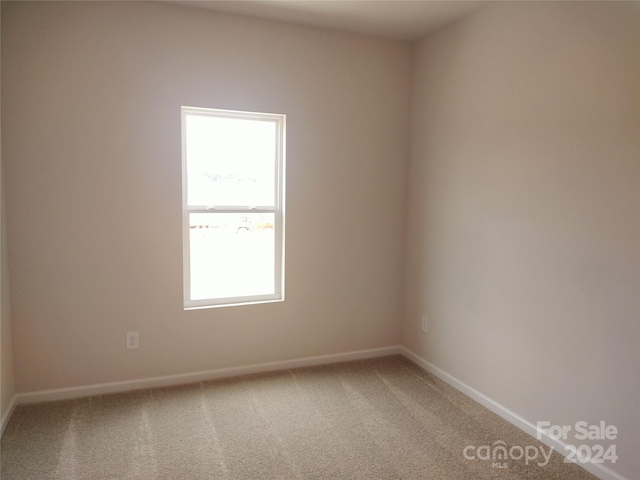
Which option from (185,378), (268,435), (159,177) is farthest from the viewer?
(185,378)

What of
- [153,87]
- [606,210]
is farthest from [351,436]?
[153,87]

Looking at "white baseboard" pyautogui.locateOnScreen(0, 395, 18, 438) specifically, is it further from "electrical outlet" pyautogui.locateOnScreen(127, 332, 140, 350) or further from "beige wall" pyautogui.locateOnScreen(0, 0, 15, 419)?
"electrical outlet" pyautogui.locateOnScreen(127, 332, 140, 350)

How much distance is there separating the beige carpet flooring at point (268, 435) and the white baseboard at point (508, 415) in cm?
4

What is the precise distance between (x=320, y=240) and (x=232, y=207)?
761 mm

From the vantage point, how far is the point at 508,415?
2.65 meters

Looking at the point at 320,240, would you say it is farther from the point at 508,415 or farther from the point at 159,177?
the point at 508,415

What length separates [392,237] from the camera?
3.66m

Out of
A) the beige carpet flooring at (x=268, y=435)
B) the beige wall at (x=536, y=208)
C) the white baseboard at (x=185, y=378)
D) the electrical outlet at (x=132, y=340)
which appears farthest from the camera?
the electrical outlet at (x=132, y=340)

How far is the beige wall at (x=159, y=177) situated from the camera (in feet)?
8.68

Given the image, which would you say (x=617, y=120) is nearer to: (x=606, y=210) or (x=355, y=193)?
(x=606, y=210)

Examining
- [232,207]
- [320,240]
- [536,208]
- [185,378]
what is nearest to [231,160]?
[232,207]

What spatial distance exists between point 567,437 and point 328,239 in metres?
2.06

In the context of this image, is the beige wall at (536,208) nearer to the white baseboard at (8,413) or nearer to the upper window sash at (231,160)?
the upper window sash at (231,160)

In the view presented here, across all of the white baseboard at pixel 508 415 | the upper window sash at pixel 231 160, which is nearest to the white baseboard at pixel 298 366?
the white baseboard at pixel 508 415
